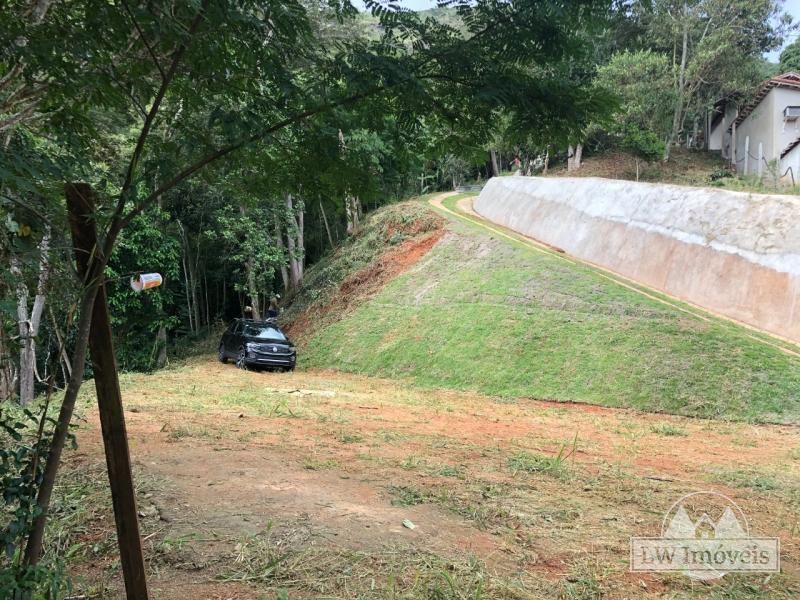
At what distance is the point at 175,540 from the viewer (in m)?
3.92

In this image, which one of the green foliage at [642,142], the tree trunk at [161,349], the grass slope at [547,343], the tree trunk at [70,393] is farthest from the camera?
the green foliage at [642,142]

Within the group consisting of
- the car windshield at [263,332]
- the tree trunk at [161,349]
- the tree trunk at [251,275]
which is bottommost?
the tree trunk at [161,349]

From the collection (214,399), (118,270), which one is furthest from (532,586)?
(118,270)

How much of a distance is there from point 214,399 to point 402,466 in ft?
19.6

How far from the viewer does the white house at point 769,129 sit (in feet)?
84.9

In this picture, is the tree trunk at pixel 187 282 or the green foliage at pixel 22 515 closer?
the green foliage at pixel 22 515

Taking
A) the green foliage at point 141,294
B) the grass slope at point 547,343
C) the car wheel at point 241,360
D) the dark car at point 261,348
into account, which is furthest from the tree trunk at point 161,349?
A: the grass slope at point 547,343

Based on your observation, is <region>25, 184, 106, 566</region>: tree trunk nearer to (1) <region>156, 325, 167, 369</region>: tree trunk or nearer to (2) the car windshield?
(2) the car windshield

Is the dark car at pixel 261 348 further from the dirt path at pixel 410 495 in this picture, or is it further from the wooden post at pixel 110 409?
the wooden post at pixel 110 409

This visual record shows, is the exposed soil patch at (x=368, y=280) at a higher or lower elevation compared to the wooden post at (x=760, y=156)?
lower

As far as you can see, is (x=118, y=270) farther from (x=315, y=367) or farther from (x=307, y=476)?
(x=307, y=476)

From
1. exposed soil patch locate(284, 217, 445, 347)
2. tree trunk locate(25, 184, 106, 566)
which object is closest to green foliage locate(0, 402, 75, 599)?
tree trunk locate(25, 184, 106, 566)

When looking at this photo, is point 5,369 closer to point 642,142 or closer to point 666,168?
point 642,142

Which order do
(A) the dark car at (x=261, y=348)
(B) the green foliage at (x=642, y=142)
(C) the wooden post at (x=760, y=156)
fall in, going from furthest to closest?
(B) the green foliage at (x=642, y=142) < (C) the wooden post at (x=760, y=156) < (A) the dark car at (x=261, y=348)
